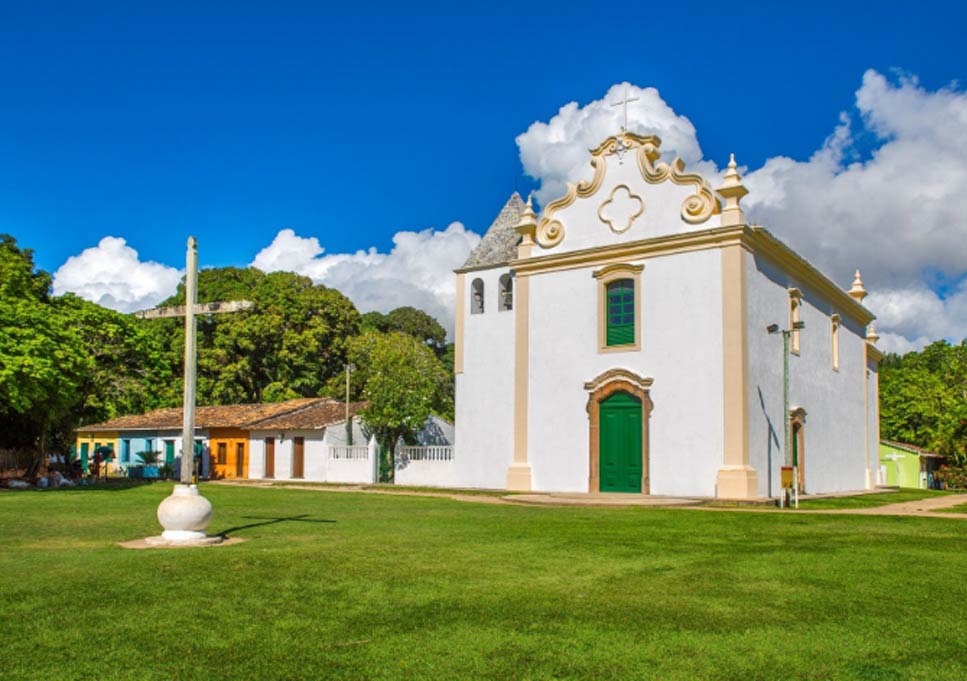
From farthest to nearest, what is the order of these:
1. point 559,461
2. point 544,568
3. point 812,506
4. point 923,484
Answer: point 923,484 → point 559,461 → point 812,506 → point 544,568

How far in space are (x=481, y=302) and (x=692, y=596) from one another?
20908 millimetres

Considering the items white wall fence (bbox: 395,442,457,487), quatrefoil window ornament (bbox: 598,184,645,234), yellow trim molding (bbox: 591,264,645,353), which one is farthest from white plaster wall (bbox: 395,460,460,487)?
quatrefoil window ornament (bbox: 598,184,645,234)

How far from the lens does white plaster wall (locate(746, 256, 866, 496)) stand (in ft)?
73.7

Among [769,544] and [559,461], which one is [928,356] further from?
[769,544]

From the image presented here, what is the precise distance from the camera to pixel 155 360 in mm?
31406

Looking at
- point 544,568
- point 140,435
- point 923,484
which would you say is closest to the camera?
point 544,568

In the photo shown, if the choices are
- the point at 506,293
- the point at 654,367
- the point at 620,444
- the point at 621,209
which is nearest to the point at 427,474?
the point at 506,293

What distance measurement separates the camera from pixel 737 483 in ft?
69.7

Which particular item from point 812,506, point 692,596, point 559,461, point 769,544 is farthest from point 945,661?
point 559,461

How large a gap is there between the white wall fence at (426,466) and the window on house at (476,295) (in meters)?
4.51

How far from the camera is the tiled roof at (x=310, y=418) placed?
34.8m

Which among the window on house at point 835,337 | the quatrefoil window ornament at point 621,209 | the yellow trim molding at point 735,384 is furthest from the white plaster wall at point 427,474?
the window on house at point 835,337

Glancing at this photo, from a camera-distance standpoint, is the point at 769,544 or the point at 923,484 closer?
the point at 769,544

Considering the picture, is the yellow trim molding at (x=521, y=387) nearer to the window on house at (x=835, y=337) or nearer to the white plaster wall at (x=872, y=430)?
the window on house at (x=835, y=337)
